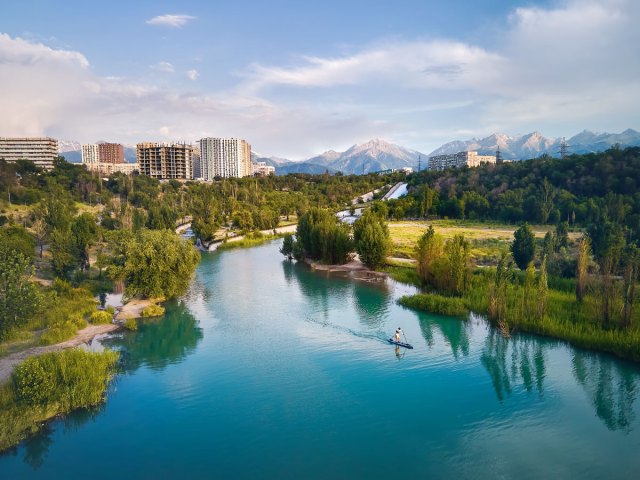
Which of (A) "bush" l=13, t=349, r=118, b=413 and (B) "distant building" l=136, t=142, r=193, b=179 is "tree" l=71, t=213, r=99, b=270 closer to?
(A) "bush" l=13, t=349, r=118, b=413

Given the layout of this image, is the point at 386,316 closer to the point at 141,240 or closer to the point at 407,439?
the point at 407,439

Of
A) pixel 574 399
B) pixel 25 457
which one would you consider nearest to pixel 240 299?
pixel 25 457

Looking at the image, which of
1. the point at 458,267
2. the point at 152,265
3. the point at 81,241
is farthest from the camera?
the point at 81,241

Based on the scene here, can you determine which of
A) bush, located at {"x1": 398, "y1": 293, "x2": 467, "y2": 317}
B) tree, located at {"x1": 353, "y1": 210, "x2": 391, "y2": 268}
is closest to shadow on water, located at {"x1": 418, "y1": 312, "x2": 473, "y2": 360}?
bush, located at {"x1": 398, "y1": 293, "x2": 467, "y2": 317}

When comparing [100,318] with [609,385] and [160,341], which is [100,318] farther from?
[609,385]

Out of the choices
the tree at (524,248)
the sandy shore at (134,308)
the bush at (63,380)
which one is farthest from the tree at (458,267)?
the bush at (63,380)

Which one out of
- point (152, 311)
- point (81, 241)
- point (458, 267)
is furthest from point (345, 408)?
point (81, 241)

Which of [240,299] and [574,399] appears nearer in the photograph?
[574,399]
